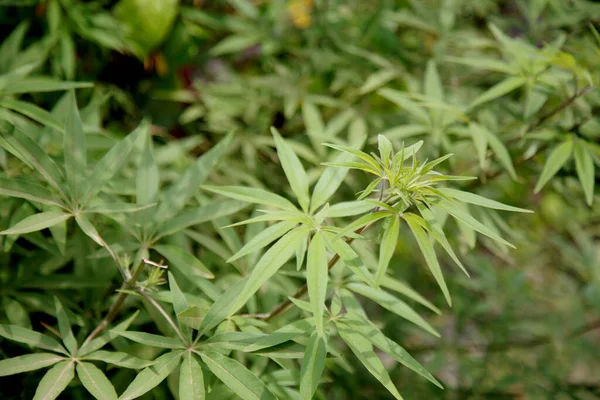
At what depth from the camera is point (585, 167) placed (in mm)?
972

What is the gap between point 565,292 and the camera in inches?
73.7

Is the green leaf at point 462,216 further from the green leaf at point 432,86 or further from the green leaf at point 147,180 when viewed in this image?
the green leaf at point 432,86

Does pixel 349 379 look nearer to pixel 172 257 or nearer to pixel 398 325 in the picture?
pixel 398 325

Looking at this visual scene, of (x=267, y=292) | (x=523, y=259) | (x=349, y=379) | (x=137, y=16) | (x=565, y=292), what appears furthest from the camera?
(x=523, y=259)

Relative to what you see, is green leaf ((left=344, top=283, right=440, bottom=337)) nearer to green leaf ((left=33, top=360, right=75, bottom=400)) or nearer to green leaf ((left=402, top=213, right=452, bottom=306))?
green leaf ((left=402, top=213, right=452, bottom=306))

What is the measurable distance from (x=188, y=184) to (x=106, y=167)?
14 cm

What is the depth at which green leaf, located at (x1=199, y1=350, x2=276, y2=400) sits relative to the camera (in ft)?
2.29

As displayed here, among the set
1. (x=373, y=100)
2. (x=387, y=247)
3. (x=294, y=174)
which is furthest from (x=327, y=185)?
(x=373, y=100)

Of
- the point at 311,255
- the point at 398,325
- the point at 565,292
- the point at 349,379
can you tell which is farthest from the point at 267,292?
the point at 565,292

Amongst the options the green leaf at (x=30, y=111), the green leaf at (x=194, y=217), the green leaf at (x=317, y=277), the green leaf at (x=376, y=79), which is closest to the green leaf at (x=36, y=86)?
the green leaf at (x=30, y=111)

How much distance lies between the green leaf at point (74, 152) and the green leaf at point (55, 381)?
0.23 meters

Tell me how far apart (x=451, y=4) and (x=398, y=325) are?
90 centimetres

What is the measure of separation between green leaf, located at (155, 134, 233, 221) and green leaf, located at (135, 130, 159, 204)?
20 mm

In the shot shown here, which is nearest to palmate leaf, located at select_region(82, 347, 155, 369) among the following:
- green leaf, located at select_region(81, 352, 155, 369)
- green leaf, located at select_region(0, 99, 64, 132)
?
green leaf, located at select_region(81, 352, 155, 369)
